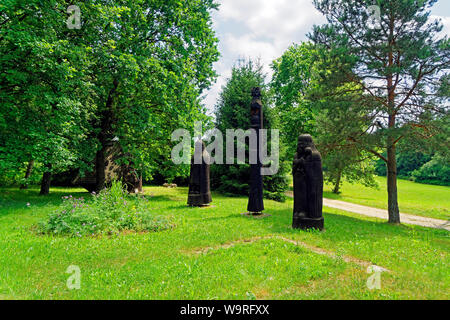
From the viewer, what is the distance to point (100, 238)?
A: 6773mm

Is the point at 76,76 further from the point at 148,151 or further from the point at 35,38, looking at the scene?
the point at 148,151

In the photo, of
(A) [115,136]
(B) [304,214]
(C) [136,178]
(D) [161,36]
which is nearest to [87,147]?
(A) [115,136]

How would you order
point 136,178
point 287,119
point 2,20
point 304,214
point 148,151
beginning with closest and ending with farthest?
point 304,214 < point 2,20 < point 148,151 < point 136,178 < point 287,119

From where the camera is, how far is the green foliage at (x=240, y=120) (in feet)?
61.0

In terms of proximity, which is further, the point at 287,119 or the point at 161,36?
the point at 287,119

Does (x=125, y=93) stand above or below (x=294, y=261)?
above

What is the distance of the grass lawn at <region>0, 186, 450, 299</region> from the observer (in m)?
3.83

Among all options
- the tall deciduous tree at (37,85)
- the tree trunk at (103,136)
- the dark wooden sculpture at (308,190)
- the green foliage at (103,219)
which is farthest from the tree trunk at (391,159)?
the tree trunk at (103,136)

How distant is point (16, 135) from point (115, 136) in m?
4.79

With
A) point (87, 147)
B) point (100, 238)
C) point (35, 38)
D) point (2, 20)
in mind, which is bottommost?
Answer: point (100, 238)

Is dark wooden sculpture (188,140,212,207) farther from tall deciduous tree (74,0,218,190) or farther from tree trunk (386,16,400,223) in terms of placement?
tree trunk (386,16,400,223)

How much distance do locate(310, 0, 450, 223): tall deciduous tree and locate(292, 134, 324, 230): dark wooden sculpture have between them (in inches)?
207
